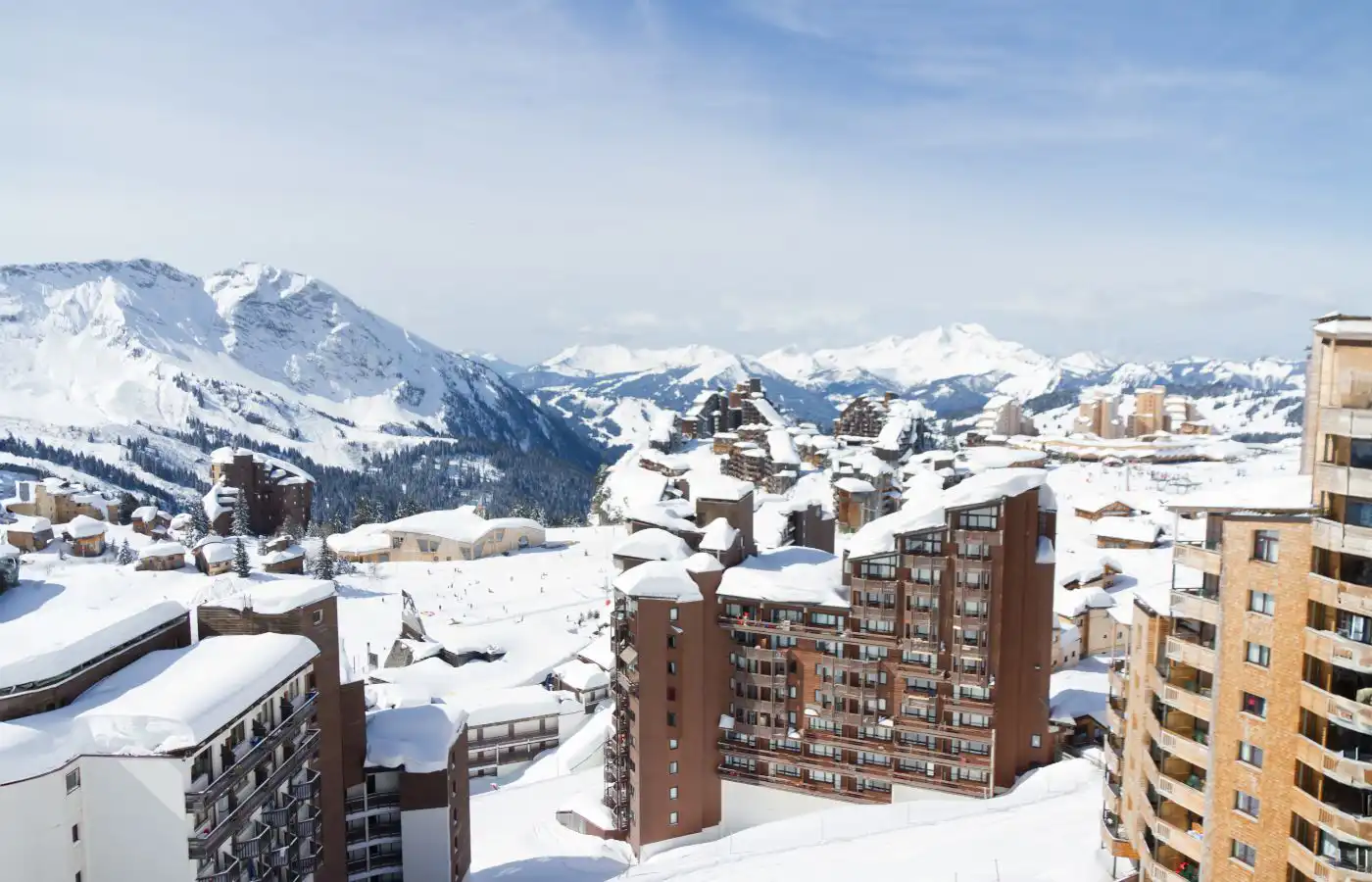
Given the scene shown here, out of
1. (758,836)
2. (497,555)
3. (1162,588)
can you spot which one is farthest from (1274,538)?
(497,555)

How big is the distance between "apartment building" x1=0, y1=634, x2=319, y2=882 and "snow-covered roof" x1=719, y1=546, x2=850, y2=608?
29710 mm

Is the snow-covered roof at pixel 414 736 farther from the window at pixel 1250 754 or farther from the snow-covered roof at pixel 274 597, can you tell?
the window at pixel 1250 754

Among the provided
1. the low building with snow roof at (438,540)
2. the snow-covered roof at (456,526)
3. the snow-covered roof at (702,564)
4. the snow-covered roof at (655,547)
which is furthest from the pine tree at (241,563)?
the snow-covered roof at (702,564)

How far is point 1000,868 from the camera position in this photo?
127ft

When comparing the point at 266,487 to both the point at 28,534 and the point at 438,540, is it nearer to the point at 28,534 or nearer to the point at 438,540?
the point at 28,534

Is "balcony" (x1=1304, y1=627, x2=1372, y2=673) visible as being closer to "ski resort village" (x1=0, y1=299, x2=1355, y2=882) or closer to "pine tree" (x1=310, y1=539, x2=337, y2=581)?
"ski resort village" (x1=0, y1=299, x2=1355, y2=882)

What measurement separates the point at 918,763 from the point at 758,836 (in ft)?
37.1

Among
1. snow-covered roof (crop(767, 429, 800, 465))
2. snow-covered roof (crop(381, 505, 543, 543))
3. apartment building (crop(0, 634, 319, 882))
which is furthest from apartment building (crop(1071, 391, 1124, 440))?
apartment building (crop(0, 634, 319, 882))

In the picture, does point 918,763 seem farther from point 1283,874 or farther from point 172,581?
point 172,581

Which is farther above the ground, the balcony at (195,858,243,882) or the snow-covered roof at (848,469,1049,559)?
the snow-covered roof at (848,469,1049,559)

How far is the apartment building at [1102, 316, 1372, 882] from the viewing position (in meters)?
23.9

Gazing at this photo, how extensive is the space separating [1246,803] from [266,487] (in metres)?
163

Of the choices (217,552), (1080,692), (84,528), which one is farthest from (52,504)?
(1080,692)

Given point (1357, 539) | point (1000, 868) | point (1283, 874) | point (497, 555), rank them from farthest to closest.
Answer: point (497, 555) → point (1000, 868) → point (1283, 874) → point (1357, 539)
